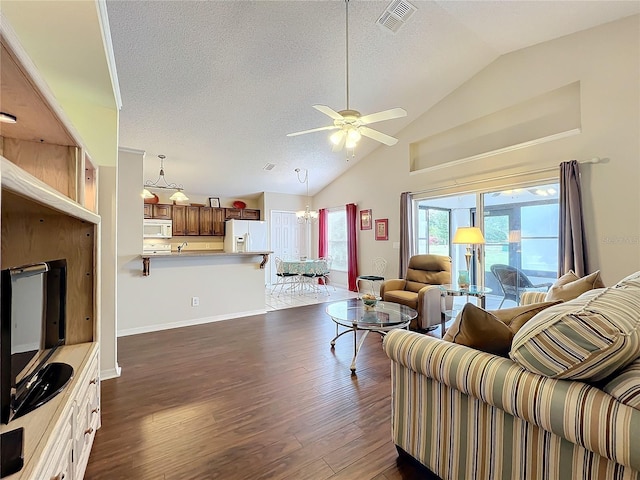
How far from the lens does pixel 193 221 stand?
761cm

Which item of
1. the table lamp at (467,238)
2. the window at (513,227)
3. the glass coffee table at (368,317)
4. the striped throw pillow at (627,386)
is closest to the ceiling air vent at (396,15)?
the table lamp at (467,238)

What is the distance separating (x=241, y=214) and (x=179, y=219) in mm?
1565

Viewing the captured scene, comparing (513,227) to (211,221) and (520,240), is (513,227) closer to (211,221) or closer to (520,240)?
(520,240)

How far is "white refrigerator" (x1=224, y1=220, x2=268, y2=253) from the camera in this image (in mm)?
7438

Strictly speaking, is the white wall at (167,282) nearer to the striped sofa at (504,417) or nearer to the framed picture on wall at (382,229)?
the framed picture on wall at (382,229)

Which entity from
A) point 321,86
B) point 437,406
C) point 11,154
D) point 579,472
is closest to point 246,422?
point 437,406

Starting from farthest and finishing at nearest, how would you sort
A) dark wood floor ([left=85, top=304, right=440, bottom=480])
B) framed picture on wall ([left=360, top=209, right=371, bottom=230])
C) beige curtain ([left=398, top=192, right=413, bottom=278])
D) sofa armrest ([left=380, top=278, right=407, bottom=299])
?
framed picture on wall ([left=360, top=209, right=371, bottom=230])
beige curtain ([left=398, top=192, right=413, bottom=278])
sofa armrest ([left=380, top=278, right=407, bottom=299])
dark wood floor ([left=85, top=304, right=440, bottom=480])

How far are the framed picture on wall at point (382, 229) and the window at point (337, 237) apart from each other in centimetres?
143

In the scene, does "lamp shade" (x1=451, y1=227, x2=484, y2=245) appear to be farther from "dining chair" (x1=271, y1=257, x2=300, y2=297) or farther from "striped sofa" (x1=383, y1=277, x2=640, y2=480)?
"dining chair" (x1=271, y1=257, x2=300, y2=297)

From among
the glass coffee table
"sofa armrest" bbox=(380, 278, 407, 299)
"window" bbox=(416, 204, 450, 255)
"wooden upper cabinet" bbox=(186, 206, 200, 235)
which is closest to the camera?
the glass coffee table

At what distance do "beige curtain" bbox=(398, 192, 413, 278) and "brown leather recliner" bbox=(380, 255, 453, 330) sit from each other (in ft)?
3.29

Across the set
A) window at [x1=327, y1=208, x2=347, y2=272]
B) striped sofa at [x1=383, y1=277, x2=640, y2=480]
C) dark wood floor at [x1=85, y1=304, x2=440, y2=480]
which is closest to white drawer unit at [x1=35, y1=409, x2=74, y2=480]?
dark wood floor at [x1=85, y1=304, x2=440, y2=480]

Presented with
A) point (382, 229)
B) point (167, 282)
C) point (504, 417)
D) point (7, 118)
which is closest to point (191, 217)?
point (167, 282)

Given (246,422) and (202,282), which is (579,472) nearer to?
(246,422)
